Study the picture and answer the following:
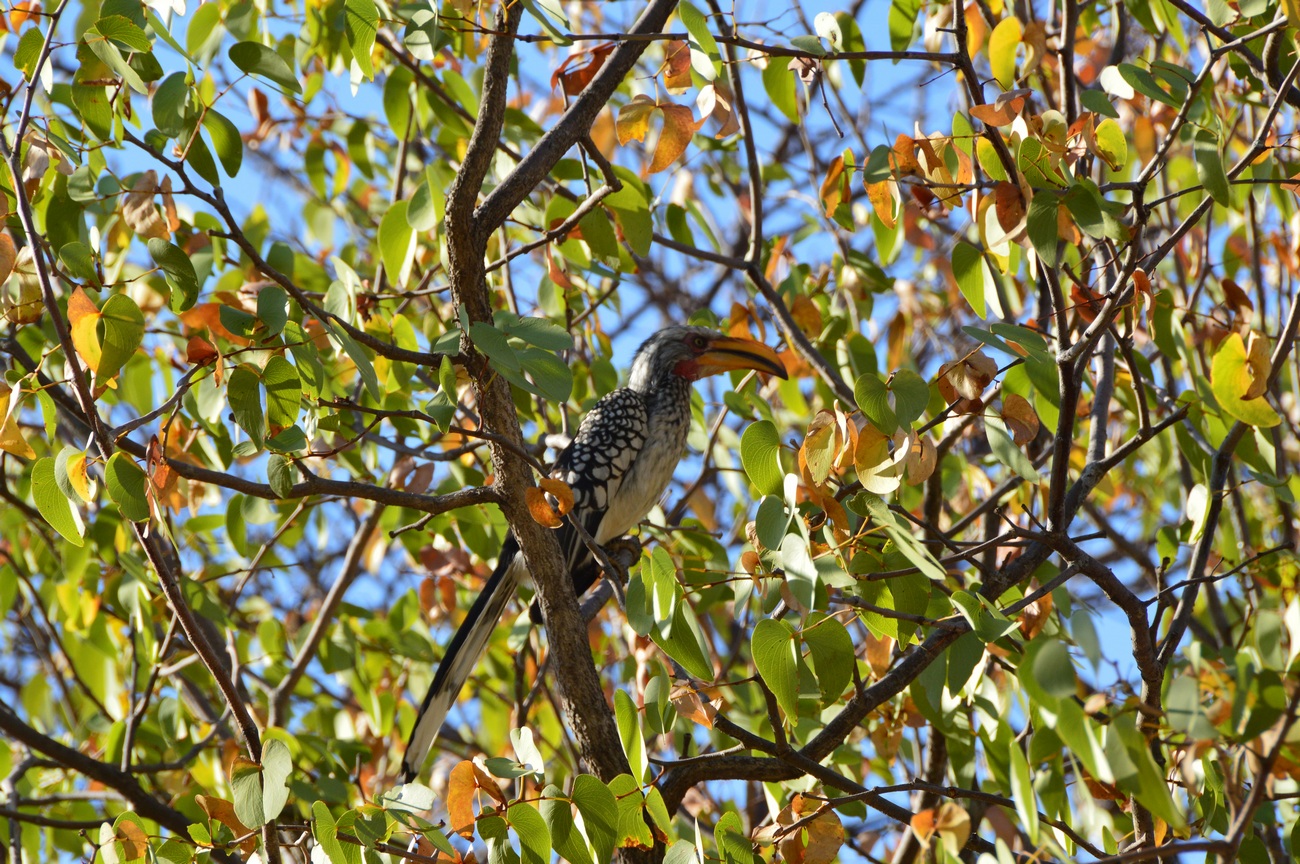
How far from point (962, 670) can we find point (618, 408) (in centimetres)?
225

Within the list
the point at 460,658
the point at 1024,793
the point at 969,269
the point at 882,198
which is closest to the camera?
the point at 1024,793

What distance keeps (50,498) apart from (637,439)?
2.17 meters

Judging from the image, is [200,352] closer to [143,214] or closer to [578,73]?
[143,214]

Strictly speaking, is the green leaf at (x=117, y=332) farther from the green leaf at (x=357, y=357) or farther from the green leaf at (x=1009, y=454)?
the green leaf at (x=1009, y=454)

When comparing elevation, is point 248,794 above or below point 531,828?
above

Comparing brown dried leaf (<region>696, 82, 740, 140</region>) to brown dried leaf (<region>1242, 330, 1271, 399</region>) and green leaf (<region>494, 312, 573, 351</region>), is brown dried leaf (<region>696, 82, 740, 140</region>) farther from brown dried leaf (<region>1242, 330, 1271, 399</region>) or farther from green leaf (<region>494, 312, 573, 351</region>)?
→ brown dried leaf (<region>1242, 330, 1271, 399</region>)

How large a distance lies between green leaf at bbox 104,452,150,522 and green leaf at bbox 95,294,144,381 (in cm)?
13

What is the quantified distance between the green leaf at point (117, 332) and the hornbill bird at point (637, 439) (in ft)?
4.89

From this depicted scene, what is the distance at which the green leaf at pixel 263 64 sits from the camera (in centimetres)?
214

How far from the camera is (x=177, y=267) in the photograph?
183cm

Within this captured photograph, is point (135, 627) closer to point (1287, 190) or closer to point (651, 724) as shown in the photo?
point (651, 724)

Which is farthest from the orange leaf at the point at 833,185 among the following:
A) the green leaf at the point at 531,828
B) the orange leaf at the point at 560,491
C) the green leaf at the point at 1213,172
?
the green leaf at the point at 531,828

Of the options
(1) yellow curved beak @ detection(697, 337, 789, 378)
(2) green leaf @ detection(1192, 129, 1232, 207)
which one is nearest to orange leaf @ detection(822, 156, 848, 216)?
(2) green leaf @ detection(1192, 129, 1232, 207)

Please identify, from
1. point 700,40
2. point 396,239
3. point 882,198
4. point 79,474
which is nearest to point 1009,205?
point 882,198
